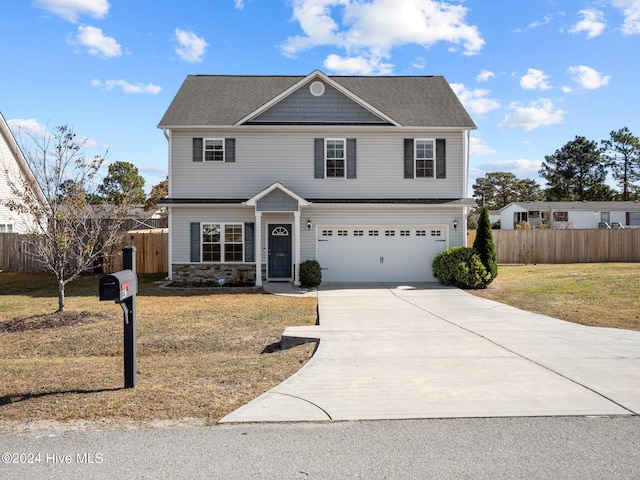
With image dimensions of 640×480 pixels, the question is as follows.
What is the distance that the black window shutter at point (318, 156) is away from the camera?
18344 mm

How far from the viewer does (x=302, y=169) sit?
18422 mm

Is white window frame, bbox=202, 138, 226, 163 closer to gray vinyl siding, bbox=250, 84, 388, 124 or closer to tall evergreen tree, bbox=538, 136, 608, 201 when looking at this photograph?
gray vinyl siding, bbox=250, 84, 388, 124

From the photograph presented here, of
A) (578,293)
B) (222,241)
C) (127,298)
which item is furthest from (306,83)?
(127,298)

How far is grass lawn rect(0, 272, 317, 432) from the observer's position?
5391 millimetres

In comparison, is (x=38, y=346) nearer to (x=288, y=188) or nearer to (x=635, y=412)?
(x=635, y=412)

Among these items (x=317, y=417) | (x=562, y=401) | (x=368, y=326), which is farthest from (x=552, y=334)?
(x=317, y=417)

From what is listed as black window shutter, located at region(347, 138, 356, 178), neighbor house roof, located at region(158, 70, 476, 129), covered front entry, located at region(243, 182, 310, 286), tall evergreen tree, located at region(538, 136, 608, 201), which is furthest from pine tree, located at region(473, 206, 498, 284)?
tall evergreen tree, located at region(538, 136, 608, 201)

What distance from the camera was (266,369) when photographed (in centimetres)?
696

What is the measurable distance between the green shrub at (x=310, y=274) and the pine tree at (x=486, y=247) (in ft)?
17.5

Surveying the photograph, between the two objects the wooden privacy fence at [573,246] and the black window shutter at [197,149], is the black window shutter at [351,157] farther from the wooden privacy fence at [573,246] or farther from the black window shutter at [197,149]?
the wooden privacy fence at [573,246]

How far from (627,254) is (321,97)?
19353mm

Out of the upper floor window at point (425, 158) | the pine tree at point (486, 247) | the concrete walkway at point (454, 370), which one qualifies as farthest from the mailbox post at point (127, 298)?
the upper floor window at point (425, 158)

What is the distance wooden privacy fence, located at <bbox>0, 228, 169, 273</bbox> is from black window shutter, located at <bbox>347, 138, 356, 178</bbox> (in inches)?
347

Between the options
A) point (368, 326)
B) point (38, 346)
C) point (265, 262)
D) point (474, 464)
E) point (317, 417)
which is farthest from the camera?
point (265, 262)
